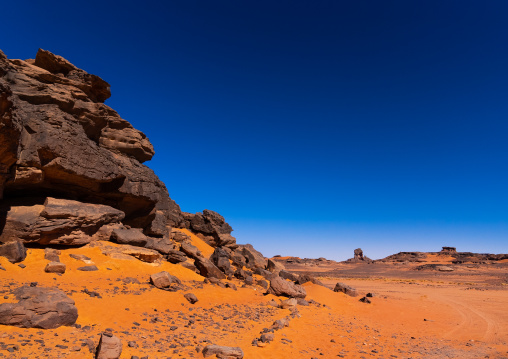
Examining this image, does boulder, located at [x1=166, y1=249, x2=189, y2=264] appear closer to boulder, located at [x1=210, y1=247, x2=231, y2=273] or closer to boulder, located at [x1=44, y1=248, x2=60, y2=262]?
boulder, located at [x1=210, y1=247, x2=231, y2=273]

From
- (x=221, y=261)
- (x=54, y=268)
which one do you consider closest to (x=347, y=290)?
Result: (x=221, y=261)

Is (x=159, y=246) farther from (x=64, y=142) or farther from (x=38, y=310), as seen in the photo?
(x=38, y=310)

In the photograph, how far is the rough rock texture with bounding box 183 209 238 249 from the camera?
36.6 meters

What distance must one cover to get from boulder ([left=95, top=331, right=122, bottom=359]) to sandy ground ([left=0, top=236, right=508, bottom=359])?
0.38 metres

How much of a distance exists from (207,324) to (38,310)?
6.21 meters

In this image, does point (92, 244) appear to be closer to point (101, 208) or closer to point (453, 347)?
point (101, 208)

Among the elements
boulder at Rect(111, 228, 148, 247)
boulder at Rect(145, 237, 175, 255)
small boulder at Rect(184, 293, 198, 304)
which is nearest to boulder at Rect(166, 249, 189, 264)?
boulder at Rect(145, 237, 175, 255)

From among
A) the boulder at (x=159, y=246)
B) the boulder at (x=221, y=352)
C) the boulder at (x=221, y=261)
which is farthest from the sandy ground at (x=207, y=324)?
the boulder at (x=221, y=261)

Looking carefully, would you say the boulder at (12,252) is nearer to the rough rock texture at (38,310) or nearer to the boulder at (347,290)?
the rough rock texture at (38,310)

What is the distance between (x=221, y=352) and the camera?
9172mm

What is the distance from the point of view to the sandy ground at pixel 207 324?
29.5ft

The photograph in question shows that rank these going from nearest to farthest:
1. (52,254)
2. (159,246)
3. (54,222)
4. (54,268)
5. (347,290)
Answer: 1. (54,268)
2. (52,254)
3. (54,222)
4. (159,246)
5. (347,290)

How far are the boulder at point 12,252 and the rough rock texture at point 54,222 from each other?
56.7 inches

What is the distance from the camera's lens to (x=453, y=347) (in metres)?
13.6
